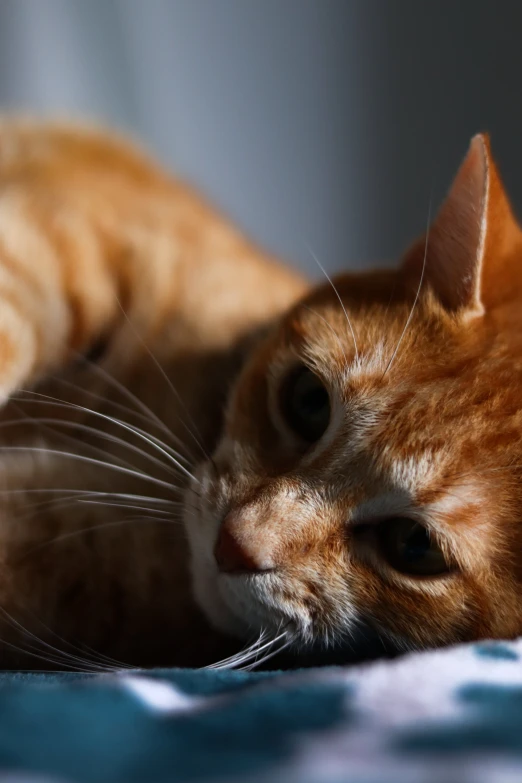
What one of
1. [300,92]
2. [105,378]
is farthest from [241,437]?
[300,92]

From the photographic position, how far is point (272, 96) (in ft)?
8.03

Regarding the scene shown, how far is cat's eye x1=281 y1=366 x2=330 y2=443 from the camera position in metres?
1.06

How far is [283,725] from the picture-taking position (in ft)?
2.23

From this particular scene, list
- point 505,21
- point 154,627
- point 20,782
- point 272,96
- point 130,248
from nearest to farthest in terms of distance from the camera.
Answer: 1. point 20,782
2. point 154,627
3. point 130,248
4. point 505,21
5. point 272,96

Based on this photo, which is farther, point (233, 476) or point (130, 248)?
point (130, 248)

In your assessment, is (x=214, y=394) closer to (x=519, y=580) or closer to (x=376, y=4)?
(x=519, y=580)

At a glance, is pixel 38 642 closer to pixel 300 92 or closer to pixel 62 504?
pixel 62 504

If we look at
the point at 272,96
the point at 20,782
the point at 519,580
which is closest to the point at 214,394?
the point at 519,580

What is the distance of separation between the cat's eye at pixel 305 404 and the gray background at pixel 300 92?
1.42 meters

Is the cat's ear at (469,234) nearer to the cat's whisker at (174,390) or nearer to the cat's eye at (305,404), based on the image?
the cat's eye at (305,404)

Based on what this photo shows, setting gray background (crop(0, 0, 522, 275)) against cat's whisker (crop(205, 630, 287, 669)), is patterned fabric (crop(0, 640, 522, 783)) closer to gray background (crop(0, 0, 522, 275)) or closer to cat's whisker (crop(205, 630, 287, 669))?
cat's whisker (crop(205, 630, 287, 669))

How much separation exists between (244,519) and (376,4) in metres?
1.88

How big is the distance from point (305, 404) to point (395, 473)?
0.67ft

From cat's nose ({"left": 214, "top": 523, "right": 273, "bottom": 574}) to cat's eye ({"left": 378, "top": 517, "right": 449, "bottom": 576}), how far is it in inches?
6.0
